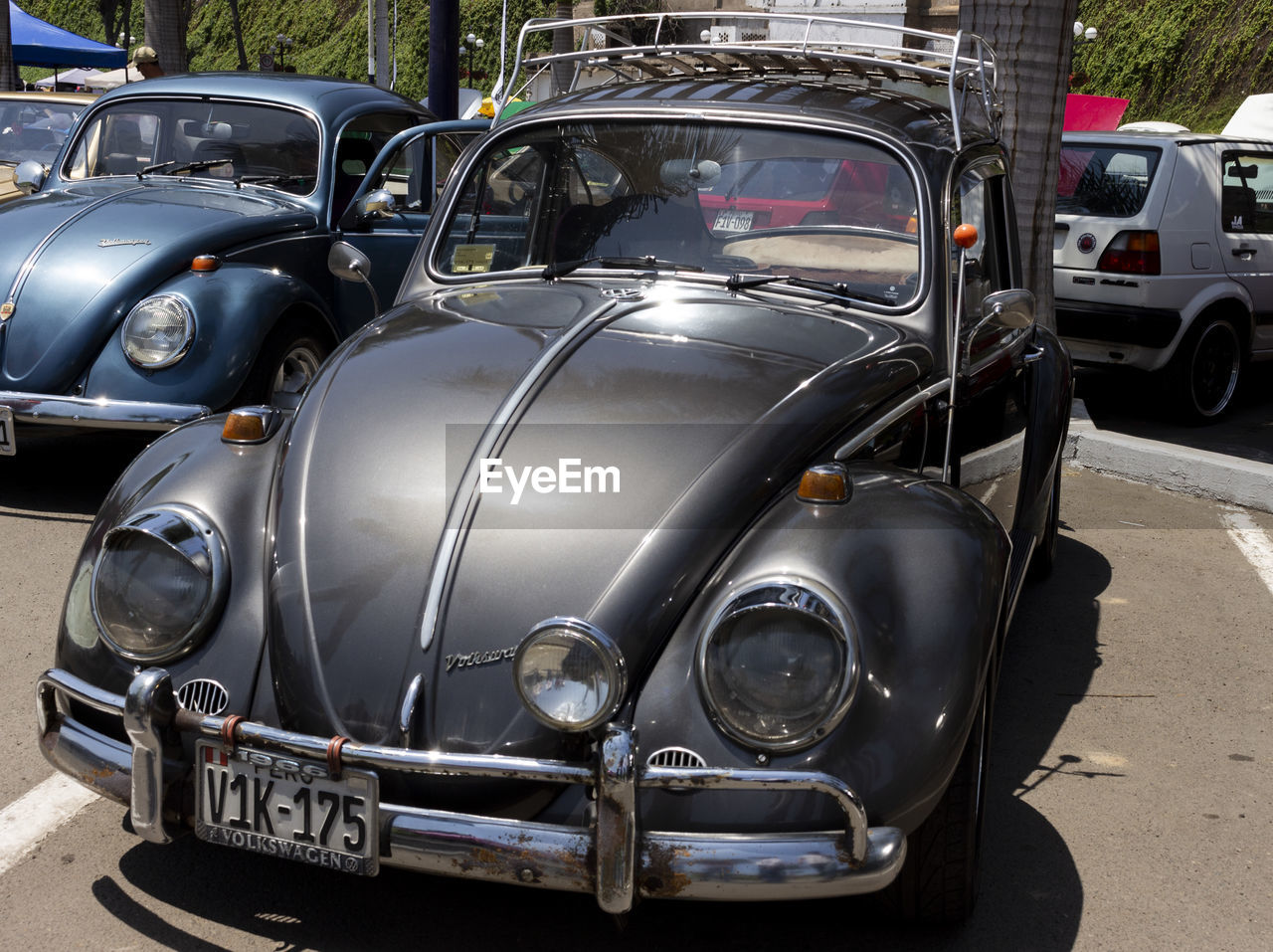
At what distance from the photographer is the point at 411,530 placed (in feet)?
8.80

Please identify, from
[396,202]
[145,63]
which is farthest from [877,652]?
[145,63]

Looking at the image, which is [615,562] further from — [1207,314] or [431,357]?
[1207,314]

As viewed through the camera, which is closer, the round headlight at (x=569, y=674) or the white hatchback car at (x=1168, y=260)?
the round headlight at (x=569, y=674)

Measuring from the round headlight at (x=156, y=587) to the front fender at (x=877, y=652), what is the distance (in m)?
0.89

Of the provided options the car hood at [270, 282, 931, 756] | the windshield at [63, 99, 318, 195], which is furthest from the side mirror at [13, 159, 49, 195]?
the car hood at [270, 282, 931, 756]

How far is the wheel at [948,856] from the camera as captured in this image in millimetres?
2646

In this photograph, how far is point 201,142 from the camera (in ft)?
22.4

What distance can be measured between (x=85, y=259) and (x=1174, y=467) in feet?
17.5

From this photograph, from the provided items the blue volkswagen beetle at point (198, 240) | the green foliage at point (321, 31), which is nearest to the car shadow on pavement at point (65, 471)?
the blue volkswagen beetle at point (198, 240)

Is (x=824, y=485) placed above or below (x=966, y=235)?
below

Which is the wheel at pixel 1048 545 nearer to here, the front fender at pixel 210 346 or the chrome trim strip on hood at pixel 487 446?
the chrome trim strip on hood at pixel 487 446

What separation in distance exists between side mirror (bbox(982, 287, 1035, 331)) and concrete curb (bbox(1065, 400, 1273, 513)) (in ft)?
11.3

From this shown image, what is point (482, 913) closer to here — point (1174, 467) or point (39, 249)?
point (39, 249)

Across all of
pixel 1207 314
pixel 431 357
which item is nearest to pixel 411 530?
pixel 431 357
